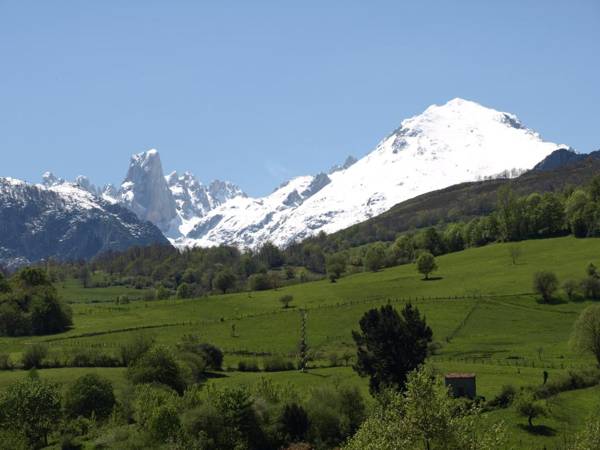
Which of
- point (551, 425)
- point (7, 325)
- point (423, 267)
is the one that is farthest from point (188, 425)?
point (423, 267)

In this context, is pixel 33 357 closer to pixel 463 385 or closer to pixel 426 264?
pixel 463 385

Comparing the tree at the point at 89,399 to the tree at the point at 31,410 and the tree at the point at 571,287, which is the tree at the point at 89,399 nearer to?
the tree at the point at 31,410

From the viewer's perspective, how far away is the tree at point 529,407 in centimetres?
7800

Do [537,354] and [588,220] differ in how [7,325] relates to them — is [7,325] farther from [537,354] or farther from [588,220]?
[588,220]

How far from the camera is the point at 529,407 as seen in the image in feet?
256

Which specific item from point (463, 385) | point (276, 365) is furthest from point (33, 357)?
point (463, 385)

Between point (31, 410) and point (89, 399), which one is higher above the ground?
point (31, 410)

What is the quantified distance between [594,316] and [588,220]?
301 ft

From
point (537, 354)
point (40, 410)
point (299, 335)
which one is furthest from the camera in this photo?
point (299, 335)

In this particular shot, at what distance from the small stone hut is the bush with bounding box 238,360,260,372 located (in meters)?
33.0

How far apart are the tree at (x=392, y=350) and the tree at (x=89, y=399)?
99.0 ft

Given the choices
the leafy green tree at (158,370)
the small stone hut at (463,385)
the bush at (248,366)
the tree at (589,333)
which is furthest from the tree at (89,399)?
the tree at (589,333)

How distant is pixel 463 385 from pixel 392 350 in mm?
10201

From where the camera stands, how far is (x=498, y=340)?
116 meters
